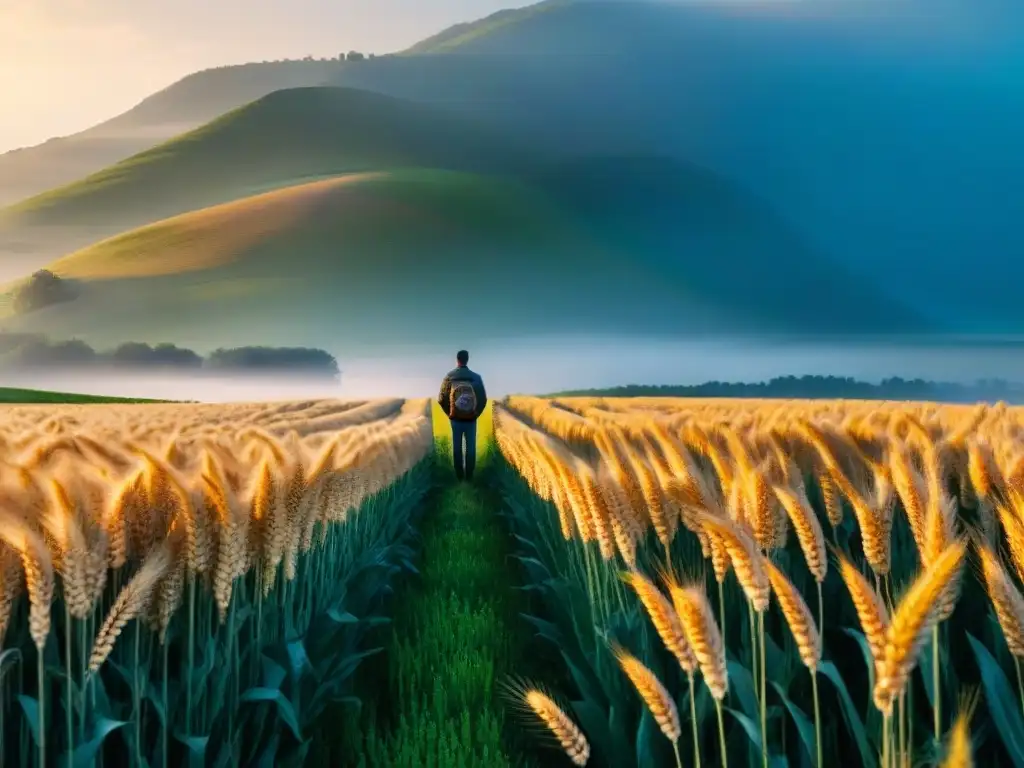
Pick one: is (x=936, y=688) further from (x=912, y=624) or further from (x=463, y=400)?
(x=463, y=400)

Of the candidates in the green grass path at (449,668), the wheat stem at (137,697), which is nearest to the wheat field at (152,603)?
the wheat stem at (137,697)

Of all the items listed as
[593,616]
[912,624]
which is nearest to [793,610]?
[912,624]

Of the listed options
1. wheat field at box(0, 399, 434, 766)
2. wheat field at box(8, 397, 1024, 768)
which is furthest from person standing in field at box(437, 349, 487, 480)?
wheat field at box(0, 399, 434, 766)

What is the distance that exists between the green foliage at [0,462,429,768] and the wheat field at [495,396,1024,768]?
46.6 inches

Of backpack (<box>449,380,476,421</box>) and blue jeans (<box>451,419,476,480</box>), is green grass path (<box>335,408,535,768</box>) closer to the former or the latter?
backpack (<box>449,380,476,421</box>)

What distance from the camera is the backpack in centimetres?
1681

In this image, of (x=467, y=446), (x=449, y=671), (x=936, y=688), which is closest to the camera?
(x=936, y=688)

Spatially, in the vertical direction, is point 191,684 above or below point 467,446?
above

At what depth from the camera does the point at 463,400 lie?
55.2 ft

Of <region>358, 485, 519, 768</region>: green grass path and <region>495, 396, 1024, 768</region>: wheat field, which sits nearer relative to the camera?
<region>495, 396, 1024, 768</region>: wheat field

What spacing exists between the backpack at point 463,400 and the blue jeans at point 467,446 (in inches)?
20.7

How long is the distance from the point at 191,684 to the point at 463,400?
13.5 meters

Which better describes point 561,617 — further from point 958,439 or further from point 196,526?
point 196,526

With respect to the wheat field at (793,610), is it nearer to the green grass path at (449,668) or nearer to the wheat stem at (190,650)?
the green grass path at (449,668)
